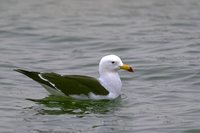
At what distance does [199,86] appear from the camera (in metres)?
13.6

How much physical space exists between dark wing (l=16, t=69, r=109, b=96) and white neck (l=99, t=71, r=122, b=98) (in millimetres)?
258

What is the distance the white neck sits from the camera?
12652 mm

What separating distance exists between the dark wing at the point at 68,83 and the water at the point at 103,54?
21cm

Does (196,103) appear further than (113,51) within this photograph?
No

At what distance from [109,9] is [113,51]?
4.54 m

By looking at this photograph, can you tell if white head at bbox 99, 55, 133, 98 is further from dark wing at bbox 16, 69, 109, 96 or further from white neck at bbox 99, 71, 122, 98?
dark wing at bbox 16, 69, 109, 96

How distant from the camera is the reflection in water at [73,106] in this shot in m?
11.8

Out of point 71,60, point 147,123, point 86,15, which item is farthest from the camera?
point 86,15

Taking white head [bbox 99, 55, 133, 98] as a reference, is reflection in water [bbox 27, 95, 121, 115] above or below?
below

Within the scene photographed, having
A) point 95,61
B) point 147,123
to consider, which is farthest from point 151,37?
point 147,123

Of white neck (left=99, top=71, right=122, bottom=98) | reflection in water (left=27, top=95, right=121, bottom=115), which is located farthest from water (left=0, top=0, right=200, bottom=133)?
white neck (left=99, top=71, right=122, bottom=98)

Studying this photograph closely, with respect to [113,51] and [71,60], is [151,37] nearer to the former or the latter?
[113,51]

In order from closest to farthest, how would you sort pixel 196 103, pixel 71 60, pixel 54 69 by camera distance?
pixel 196 103 → pixel 54 69 → pixel 71 60

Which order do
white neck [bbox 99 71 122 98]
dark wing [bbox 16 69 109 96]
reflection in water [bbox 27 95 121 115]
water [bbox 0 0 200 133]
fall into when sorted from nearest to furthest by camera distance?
water [bbox 0 0 200 133]
reflection in water [bbox 27 95 121 115]
dark wing [bbox 16 69 109 96]
white neck [bbox 99 71 122 98]
